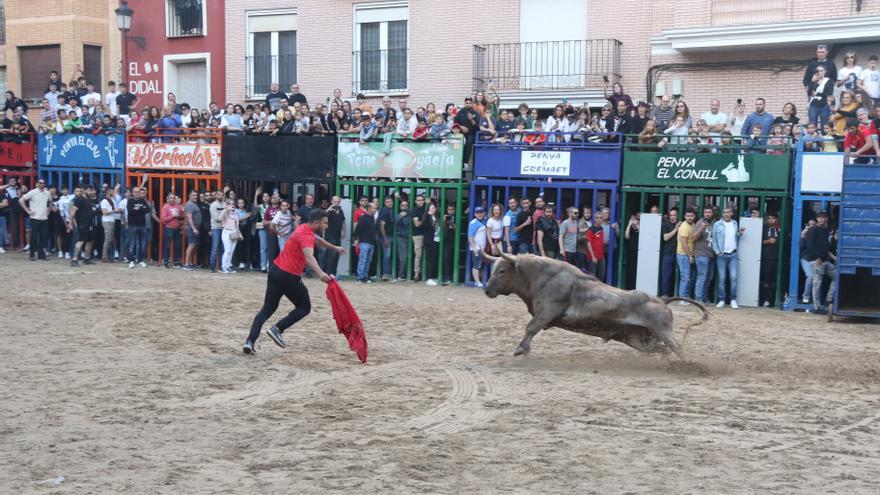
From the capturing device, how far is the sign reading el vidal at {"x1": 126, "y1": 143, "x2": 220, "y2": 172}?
24.3 m

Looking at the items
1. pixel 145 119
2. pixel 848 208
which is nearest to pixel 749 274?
pixel 848 208

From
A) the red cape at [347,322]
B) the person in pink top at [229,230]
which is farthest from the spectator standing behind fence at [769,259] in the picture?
the person in pink top at [229,230]

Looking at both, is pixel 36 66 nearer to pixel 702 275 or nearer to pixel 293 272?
pixel 702 275

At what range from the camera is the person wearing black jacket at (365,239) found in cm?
2145

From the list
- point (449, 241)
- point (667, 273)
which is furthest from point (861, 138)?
point (449, 241)

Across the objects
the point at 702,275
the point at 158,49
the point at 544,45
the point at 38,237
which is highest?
the point at 158,49

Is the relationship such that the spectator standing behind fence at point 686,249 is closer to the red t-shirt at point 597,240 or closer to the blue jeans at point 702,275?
the blue jeans at point 702,275

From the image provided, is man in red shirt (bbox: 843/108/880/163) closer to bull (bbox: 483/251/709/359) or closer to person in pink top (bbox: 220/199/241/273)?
bull (bbox: 483/251/709/359)

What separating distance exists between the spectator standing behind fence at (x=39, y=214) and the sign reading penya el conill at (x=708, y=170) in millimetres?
13847

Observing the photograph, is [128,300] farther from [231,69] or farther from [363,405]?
[231,69]

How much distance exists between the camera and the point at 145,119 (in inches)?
992

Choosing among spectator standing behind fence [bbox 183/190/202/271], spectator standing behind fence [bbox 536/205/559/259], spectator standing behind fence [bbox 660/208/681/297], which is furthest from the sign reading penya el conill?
spectator standing behind fence [bbox 183/190/202/271]

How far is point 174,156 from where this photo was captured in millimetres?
24828

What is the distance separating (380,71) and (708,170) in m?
10.6
